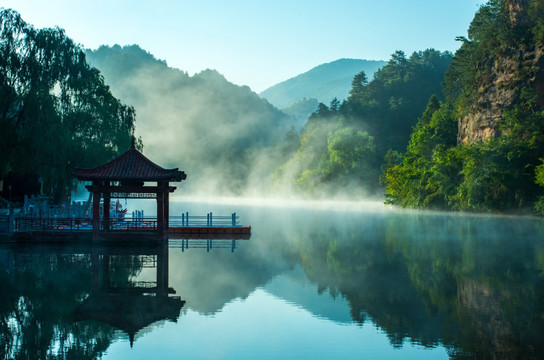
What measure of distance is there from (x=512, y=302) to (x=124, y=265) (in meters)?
14.0

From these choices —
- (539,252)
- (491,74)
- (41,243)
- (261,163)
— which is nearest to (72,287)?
(41,243)

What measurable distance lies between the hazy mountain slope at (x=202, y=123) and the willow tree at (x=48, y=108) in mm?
93706

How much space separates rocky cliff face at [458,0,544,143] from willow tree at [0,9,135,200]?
3625 centimetres

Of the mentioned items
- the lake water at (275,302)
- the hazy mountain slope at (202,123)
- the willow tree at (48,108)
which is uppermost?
the hazy mountain slope at (202,123)

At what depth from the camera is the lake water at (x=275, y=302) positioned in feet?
39.1

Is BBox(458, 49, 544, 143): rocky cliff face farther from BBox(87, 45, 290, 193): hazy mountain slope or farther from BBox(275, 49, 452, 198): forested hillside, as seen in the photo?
BBox(87, 45, 290, 193): hazy mountain slope

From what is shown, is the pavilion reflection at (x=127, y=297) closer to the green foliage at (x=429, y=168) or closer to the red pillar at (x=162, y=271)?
the red pillar at (x=162, y=271)

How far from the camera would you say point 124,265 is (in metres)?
22.8

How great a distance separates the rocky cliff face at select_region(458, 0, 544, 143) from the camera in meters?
52.8

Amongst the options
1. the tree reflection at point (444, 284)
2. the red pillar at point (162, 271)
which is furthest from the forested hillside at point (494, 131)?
the red pillar at point (162, 271)

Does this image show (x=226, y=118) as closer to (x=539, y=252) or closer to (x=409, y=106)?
(x=409, y=106)

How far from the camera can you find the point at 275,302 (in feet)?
55.8

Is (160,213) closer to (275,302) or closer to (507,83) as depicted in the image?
(275,302)

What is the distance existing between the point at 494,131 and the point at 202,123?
400ft
